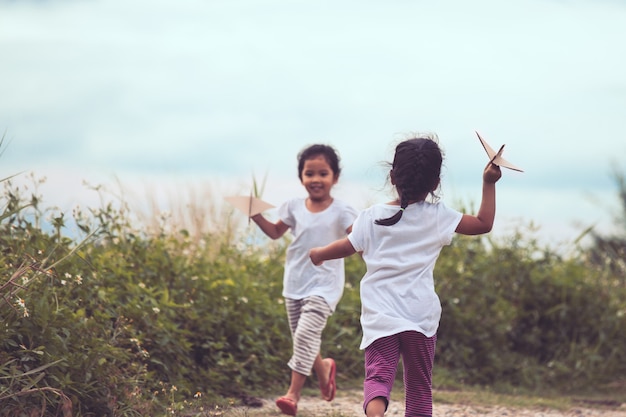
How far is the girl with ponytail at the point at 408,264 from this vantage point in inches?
168

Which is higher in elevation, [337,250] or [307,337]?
[337,250]

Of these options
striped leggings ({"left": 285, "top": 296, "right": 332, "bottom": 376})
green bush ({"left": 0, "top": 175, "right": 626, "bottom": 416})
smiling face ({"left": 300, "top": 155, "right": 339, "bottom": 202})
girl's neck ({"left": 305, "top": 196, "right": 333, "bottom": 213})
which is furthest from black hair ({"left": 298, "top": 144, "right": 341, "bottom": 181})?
green bush ({"left": 0, "top": 175, "right": 626, "bottom": 416})

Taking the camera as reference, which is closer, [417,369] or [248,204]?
[417,369]

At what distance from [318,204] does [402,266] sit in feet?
6.11

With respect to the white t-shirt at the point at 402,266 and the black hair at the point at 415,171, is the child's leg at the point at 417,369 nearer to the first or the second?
the white t-shirt at the point at 402,266

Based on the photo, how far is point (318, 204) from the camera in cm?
608

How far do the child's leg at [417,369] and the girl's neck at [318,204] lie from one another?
6.19 feet

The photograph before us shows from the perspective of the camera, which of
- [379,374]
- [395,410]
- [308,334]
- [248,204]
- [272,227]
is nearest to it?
[379,374]

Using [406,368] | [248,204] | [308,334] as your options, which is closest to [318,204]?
[248,204]

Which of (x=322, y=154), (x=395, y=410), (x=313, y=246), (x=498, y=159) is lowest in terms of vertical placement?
(x=395, y=410)

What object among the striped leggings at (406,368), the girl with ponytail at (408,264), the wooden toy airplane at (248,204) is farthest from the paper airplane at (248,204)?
the striped leggings at (406,368)

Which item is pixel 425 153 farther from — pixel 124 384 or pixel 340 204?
pixel 124 384

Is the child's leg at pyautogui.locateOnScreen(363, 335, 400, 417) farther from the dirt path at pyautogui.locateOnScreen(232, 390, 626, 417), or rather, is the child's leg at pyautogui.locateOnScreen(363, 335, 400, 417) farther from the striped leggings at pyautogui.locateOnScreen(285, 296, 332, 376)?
the dirt path at pyautogui.locateOnScreen(232, 390, 626, 417)

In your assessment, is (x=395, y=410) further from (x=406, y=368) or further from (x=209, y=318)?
(x=406, y=368)
